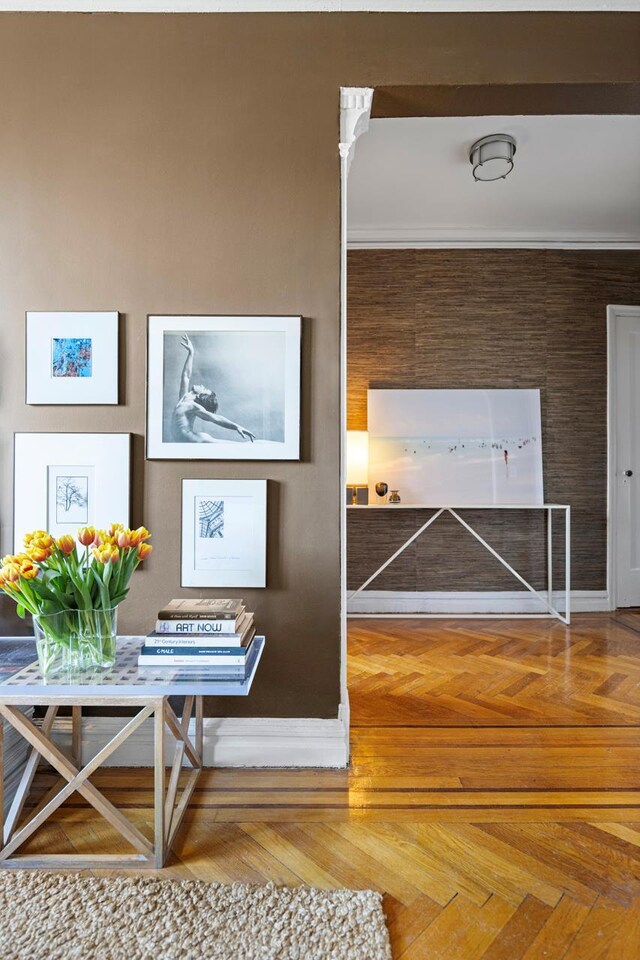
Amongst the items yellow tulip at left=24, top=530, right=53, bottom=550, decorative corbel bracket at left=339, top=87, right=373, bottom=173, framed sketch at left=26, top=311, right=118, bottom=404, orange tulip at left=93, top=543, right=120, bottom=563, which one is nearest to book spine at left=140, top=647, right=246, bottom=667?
orange tulip at left=93, top=543, right=120, bottom=563

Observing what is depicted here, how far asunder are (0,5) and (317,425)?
1.87 metres

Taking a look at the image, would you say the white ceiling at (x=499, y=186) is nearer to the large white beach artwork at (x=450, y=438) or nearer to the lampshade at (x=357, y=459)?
the large white beach artwork at (x=450, y=438)

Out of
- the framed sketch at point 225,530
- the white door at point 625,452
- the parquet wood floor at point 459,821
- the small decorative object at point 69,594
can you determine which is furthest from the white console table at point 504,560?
the small decorative object at point 69,594

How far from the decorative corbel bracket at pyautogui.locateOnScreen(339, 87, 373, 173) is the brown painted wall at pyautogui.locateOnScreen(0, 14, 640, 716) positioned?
0.03 metres

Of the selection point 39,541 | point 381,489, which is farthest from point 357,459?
point 39,541

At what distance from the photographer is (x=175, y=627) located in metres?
1.56

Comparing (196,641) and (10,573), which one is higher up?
(10,573)


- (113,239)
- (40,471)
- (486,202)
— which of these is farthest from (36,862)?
(486,202)

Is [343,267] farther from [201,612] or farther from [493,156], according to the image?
[493,156]

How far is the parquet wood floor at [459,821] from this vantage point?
1268mm

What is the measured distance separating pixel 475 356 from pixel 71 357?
9.79 ft

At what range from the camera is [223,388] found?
6.68 ft

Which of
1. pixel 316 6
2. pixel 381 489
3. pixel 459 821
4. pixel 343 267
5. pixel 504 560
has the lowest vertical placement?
pixel 459 821

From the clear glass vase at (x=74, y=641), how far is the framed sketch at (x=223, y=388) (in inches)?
26.7
